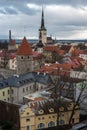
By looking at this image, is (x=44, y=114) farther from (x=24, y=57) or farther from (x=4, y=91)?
(x=24, y=57)

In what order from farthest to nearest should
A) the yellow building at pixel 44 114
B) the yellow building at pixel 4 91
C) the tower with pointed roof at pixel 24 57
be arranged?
the tower with pointed roof at pixel 24 57 → the yellow building at pixel 4 91 → the yellow building at pixel 44 114

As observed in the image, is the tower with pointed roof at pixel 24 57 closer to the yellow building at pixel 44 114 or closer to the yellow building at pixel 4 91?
the yellow building at pixel 4 91

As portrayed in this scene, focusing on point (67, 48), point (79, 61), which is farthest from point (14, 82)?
point (67, 48)

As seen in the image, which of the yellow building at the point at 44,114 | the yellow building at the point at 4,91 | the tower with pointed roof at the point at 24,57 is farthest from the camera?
the tower with pointed roof at the point at 24,57

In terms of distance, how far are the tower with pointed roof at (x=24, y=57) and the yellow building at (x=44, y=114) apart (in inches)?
757

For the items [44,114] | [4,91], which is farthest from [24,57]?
[44,114]

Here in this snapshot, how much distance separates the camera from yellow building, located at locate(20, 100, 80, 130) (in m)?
31.6

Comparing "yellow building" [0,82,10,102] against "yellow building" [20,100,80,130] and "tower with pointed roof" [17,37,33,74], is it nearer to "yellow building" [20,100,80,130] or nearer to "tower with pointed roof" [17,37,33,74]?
"yellow building" [20,100,80,130]

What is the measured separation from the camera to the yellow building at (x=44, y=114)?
1244 inches

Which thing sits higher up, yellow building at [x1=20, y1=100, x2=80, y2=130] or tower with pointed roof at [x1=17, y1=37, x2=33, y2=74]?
tower with pointed roof at [x1=17, y1=37, x2=33, y2=74]

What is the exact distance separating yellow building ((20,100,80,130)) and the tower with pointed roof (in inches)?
757

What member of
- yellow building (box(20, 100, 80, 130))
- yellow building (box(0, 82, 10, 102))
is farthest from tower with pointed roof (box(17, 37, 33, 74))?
yellow building (box(20, 100, 80, 130))

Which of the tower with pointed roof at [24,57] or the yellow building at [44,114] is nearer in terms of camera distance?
the yellow building at [44,114]

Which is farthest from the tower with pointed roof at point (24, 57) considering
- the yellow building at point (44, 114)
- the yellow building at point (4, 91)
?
the yellow building at point (44, 114)
